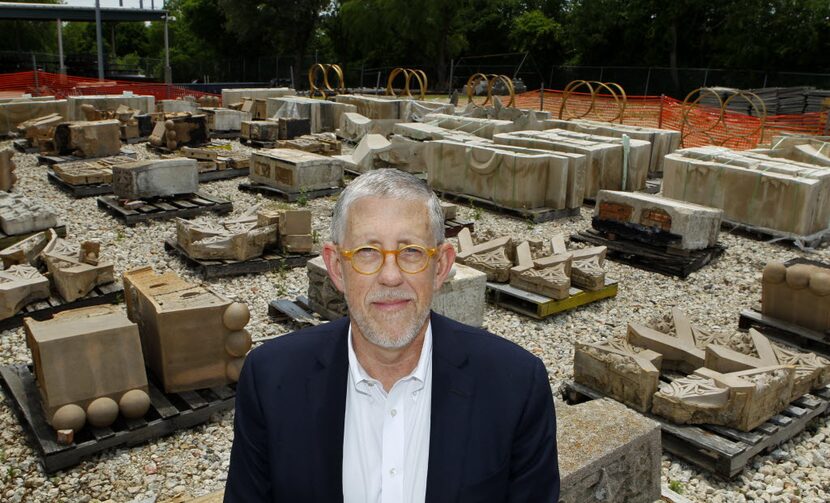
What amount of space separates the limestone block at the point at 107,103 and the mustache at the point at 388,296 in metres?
19.6

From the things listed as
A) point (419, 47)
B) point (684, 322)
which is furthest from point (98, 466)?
point (419, 47)

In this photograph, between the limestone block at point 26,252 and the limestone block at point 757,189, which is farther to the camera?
the limestone block at point 757,189

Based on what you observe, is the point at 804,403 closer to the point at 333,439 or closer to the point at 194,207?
the point at 333,439

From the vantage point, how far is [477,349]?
2381mm

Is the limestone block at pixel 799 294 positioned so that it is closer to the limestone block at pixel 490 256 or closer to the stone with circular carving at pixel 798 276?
the stone with circular carving at pixel 798 276

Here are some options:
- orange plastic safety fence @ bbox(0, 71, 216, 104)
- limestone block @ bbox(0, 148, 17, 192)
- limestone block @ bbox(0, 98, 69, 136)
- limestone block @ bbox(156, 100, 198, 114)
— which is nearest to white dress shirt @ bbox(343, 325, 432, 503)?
limestone block @ bbox(0, 148, 17, 192)

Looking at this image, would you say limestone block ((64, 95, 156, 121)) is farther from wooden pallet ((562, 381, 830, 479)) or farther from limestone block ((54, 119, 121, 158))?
wooden pallet ((562, 381, 830, 479))

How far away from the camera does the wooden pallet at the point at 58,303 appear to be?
7.28 meters

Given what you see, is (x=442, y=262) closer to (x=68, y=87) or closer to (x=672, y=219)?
(x=672, y=219)

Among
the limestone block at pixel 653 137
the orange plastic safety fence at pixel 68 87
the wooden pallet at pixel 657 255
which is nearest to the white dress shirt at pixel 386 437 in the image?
the wooden pallet at pixel 657 255

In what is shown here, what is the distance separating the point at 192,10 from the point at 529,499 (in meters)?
49.4

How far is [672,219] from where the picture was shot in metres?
9.76

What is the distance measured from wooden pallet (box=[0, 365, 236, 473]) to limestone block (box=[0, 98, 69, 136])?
15.3 meters

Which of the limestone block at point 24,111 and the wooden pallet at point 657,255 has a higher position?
the limestone block at point 24,111
